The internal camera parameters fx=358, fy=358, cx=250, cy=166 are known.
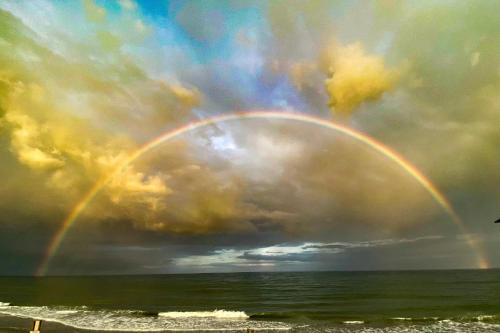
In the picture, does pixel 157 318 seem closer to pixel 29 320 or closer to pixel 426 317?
pixel 29 320

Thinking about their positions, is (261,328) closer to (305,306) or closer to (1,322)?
(305,306)

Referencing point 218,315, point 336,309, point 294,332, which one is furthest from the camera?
point 336,309

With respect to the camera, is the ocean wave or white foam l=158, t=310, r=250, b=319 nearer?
the ocean wave

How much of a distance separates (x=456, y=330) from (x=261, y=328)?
15.6m

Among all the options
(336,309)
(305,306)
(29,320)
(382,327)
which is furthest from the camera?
(305,306)

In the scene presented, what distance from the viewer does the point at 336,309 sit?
4359cm

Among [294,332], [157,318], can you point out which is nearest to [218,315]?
[157,318]

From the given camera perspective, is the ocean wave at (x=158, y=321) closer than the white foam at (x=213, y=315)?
Yes

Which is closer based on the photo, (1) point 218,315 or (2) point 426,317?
(2) point 426,317

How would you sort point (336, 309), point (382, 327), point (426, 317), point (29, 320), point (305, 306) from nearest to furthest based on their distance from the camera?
point (382, 327)
point (29, 320)
point (426, 317)
point (336, 309)
point (305, 306)

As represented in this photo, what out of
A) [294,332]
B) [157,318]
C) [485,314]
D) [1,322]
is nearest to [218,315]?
[157,318]

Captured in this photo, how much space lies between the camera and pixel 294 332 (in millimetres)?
28078

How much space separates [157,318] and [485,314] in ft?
114

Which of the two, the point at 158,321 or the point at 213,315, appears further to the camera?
the point at 213,315
